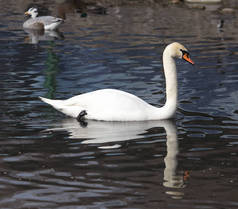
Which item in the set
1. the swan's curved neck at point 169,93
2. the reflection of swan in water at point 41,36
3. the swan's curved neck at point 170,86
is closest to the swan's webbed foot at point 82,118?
the swan's curved neck at point 169,93

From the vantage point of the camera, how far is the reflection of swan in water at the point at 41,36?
22644mm

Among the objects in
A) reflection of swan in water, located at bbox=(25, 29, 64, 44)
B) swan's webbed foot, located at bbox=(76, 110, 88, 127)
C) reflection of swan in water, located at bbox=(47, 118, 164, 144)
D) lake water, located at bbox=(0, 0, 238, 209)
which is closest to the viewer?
lake water, located at bbox=(0, 0, 238, 209)

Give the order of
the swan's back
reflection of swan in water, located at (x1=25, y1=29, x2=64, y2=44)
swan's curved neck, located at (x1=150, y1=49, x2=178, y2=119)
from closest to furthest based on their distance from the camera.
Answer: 1. the swan's back
2. swan's curved neck, located at (x1=150, y1=49, x2=178, y2=119)
3. reflection of swan in water, located at (x1=25, y1=29, x2=64, y2=44)

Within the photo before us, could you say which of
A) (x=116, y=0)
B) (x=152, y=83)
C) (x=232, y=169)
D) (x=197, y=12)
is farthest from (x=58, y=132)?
(x=116, y=0)

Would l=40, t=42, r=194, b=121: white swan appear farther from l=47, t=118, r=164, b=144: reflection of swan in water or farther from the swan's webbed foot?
l=47, t=118, r=164, b=144: reflection of swan in water

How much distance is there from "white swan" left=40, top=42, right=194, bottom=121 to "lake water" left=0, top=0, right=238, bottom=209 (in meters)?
0.14

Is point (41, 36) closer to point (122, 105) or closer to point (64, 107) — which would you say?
point (64, 107)

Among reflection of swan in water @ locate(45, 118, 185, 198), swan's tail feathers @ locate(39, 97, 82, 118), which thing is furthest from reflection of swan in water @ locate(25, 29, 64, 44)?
reflection of swan in water @ locate(45, 118, 185, 198)

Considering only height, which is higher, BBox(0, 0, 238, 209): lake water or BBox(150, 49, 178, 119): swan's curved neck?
BBox(150, 49, 178, 119): swan's curved neck

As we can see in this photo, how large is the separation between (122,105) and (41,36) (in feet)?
45.3

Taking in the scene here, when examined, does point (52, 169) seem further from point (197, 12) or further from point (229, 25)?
point (197, 12)

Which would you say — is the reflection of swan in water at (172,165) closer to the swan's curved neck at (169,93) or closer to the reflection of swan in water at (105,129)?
the swan's curved neck at (169,93)

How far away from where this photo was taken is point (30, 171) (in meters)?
8.15

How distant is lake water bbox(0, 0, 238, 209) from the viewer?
286 inches
